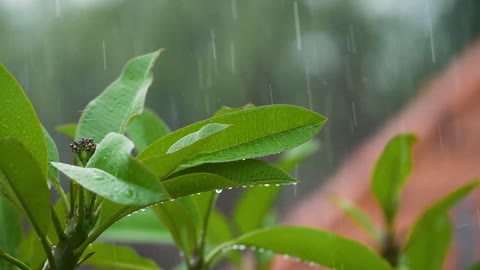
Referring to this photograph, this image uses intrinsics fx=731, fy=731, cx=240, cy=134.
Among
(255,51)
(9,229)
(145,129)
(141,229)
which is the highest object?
(145,129)

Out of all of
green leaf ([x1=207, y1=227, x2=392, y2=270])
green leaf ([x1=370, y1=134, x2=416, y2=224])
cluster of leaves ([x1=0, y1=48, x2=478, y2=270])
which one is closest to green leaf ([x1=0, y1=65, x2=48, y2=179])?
cluster of leaves ([x1=0, y1=48, x2=478, y2=270])

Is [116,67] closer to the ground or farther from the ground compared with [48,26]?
closer to the ground

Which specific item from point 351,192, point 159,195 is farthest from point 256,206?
point 351,192

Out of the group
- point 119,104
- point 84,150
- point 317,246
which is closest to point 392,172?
point 317,246

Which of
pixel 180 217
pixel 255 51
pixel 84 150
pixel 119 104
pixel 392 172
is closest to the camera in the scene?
pixel 84 150

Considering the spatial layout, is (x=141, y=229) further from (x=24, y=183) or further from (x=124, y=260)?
(x=24, y=183)

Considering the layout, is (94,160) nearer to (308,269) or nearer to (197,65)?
(308,269)

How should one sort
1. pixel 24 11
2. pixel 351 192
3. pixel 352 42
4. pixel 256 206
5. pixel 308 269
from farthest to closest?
pixel 352 42 < pixel 24 11 < pixel 351 192 < pixel 308 269 < pixel 256 206
